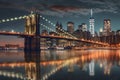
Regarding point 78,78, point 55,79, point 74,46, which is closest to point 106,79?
point 78,78

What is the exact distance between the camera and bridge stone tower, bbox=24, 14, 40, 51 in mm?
62534

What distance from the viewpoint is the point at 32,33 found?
6456 centimetres

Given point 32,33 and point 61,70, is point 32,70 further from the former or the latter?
point 32,33

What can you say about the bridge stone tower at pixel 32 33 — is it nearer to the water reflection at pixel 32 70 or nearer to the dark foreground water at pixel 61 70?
the dark foreground water at pixel 61 70

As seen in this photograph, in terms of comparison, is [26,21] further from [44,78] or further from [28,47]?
[44,78]

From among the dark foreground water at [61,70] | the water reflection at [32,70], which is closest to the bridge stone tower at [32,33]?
the dark foreground water at [61,70]

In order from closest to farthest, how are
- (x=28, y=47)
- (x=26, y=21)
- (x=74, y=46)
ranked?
(x=28, y=47) → (x=26, y=21) → (x=74, y=46)

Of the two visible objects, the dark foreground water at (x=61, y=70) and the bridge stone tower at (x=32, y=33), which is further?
the bridge stone tower at (x=32, y=33)

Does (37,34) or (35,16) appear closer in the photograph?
(37,34)

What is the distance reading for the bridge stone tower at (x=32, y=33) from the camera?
62.5m

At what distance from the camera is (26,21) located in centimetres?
7281

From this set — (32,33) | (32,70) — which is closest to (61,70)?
(32,70)

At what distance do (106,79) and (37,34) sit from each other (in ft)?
155

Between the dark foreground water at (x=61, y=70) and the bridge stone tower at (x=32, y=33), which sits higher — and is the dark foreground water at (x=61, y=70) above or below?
below
